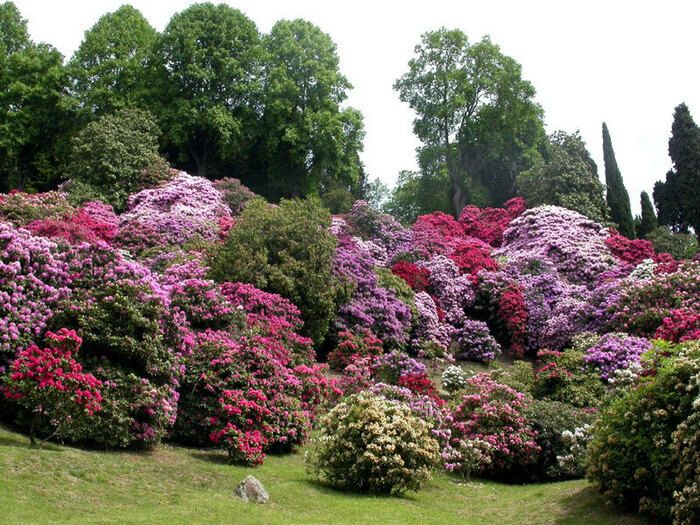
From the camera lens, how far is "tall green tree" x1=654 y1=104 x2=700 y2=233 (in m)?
45.8

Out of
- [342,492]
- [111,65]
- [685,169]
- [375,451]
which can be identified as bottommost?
[342,492]

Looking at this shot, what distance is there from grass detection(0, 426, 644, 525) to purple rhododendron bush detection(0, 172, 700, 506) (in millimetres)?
547

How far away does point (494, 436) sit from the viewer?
16828mm

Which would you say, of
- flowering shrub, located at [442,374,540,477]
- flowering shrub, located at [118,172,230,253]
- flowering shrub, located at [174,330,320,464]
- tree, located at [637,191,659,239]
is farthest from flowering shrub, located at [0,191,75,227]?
tree, located at [637,191,659,239]

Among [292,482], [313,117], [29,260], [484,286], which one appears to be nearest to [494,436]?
[292,482]

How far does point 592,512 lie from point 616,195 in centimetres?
3715

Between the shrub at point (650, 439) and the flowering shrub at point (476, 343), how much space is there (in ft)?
52.7

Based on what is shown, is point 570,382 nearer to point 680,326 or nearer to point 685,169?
point 680,326

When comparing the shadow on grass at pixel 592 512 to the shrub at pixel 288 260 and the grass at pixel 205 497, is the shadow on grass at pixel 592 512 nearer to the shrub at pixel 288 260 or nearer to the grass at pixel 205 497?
the grass at pixel 205 497

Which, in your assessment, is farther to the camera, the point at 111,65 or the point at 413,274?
the point at 111,65

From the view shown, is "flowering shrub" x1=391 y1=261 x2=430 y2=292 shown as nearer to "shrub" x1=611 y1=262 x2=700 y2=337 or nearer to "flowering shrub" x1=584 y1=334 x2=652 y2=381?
"shrub" x1=611 y1=262 x2=700 y2=337

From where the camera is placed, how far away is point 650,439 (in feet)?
38.8

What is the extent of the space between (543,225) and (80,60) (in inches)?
1169

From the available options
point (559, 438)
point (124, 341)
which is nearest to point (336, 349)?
point (559, 438)
